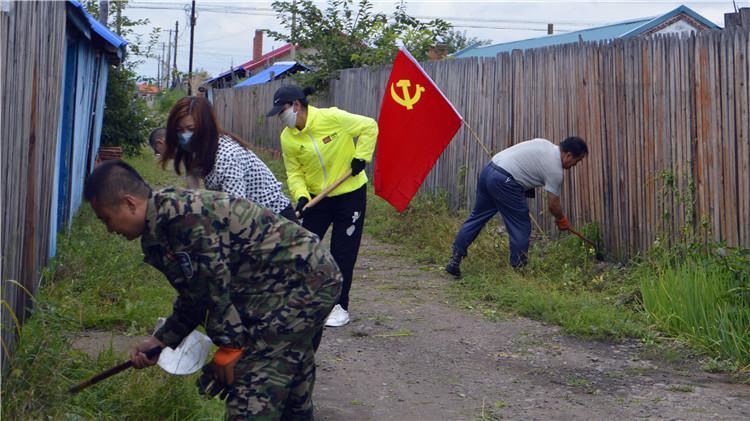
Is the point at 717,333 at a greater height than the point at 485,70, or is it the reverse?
the point at 485,70

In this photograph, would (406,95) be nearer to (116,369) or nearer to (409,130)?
(409,130)

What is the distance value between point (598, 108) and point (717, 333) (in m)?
2.93

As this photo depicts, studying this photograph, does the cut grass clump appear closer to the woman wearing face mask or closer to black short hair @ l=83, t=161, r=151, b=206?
the woman wearing face mask

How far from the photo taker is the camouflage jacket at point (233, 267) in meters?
3.19

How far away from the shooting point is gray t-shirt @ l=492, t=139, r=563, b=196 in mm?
7746

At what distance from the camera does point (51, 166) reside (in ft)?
18.1

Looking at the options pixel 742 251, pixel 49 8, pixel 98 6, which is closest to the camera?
pixel 49 8

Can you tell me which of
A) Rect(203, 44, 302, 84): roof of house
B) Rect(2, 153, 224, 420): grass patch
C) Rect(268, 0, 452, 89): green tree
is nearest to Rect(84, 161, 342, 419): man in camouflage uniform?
Rect(2, 153, 224, 420): grass patch

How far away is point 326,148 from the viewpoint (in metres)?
6.17

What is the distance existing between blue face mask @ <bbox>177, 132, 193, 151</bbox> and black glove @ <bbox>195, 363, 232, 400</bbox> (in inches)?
50.9

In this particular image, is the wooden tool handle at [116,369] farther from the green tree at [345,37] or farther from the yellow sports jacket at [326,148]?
the green tree at [345,37]

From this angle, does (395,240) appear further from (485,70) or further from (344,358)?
(344,358)

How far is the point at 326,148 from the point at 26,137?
86.5 inches

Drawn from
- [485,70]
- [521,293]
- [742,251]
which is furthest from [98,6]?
[742,251]
